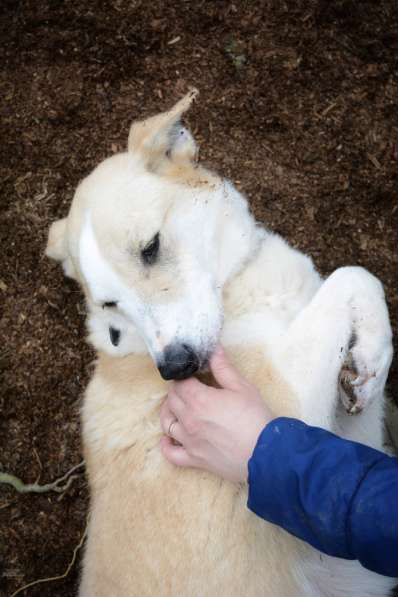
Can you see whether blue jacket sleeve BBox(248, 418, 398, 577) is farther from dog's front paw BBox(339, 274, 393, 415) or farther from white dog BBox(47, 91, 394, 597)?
dog's front paw BBox(339, 274, 393, 415)

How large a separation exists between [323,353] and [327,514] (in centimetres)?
72

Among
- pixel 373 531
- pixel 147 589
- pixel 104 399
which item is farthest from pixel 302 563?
pixel 104 399

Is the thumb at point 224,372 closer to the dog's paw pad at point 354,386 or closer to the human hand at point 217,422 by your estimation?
the human hand at point 217,422

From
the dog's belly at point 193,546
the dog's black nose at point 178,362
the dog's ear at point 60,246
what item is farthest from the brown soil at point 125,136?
the dog's black nose at point 178,362

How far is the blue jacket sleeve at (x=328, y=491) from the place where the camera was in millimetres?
1475

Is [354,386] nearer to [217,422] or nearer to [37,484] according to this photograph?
[217,422]

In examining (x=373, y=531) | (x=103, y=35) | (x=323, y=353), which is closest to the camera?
(x=373, y=531)

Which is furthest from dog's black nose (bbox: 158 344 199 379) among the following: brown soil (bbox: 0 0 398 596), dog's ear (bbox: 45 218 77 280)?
brown soil (bbox: 0 0 398 596)

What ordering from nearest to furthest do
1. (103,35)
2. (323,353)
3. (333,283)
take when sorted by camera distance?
1. (323,353)
2. (333,283)
3. (103,35)

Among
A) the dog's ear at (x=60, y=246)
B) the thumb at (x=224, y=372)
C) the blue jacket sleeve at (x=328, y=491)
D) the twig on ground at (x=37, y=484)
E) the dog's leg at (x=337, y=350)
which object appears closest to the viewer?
the blue jacket sleeve at (x=328, y=491)

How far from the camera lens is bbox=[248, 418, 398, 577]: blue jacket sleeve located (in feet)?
4.84

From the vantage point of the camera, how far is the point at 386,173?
10.9ft

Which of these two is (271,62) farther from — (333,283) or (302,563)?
(302,563)

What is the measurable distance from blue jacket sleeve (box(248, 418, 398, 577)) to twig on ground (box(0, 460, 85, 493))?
1.84 metres
